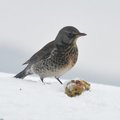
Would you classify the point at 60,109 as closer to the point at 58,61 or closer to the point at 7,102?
the point at 7,102

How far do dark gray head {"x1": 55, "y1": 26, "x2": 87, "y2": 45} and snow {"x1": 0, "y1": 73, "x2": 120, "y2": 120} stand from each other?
8.15 feet

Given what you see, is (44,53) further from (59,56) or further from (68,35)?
(68,35)

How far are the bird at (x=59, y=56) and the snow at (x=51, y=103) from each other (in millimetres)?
2167

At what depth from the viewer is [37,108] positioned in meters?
10.3

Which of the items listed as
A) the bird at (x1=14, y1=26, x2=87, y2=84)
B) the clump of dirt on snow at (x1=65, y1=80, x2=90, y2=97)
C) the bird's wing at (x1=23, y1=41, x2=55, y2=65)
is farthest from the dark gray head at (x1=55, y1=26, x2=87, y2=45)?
the clump of dirt on snow at (x1=65, y1=80, x2=90, y2=97)

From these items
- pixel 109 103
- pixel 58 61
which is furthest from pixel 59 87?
pixel 58 61

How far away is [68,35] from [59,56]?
1.72 ft

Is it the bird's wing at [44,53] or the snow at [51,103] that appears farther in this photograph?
the bird's wing at [44,53]

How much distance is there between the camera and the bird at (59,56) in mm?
14081

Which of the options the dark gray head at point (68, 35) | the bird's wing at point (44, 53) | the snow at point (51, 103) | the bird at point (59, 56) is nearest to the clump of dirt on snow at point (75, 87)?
the snow at point (51, 103)

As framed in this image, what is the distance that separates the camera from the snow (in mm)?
10031

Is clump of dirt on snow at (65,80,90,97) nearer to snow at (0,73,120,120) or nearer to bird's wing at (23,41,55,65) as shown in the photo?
snow at (0,73,120,120)

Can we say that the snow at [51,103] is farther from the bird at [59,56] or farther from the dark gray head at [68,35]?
the dark gray head at [68,35]

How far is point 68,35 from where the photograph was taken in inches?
565
